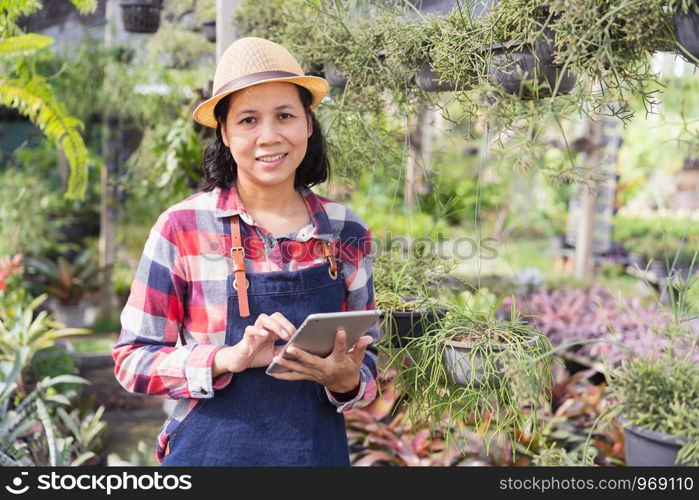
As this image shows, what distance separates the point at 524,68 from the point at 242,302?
726mm

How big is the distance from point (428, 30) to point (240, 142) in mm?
508

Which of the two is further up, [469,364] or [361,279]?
[361,279]

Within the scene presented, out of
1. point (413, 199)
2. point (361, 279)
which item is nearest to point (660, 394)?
point (361, 279)

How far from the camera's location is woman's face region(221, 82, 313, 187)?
1.51 meters

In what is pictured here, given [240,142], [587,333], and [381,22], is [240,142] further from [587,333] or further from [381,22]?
[587,333]

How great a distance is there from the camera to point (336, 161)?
2166 millimetres

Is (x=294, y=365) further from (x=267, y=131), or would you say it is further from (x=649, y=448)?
(x=649, y=448)

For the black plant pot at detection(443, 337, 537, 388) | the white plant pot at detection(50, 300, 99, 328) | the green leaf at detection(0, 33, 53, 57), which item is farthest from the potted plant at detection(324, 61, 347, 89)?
the white plant pot at detection(50, 300, 99, 328)

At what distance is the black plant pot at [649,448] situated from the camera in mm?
1939

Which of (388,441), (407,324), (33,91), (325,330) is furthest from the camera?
(388,441)

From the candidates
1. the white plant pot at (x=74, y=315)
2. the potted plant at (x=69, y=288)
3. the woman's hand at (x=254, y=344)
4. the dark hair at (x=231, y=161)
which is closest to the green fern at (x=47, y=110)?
the dark hair at (x=231, y=161)

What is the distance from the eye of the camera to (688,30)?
3.60 feet

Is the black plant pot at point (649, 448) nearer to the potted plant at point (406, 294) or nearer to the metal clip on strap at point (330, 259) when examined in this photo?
the potted plant at point (406, 294)
